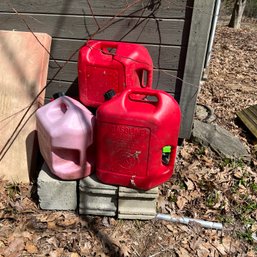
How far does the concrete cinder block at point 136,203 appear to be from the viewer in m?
2.19

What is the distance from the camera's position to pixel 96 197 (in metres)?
2.28

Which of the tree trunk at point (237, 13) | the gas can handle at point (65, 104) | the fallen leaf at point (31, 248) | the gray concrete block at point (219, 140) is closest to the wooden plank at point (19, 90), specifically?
the gas can handle at point (65, 104)

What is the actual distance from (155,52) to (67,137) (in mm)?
1135

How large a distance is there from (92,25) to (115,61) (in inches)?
22.9

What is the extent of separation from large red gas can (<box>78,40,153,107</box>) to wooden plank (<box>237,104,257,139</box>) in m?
1.59

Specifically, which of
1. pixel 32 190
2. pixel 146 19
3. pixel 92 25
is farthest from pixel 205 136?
pixel 32 190

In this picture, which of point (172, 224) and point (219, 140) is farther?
point (219, 140)

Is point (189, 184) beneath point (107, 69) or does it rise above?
beneath

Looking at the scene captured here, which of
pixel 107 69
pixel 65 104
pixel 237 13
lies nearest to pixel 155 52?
pixel 107 69

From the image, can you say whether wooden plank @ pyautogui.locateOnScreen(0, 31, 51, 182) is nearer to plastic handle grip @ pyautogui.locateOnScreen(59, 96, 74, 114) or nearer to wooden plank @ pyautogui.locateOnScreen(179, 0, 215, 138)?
plastic handle grip @ pyautogui.locateOnScreen(59, 96, 74, 114)

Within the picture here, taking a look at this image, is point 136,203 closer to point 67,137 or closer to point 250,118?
point 67,137

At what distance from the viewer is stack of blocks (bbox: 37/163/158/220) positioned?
2.21m

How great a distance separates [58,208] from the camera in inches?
93.0

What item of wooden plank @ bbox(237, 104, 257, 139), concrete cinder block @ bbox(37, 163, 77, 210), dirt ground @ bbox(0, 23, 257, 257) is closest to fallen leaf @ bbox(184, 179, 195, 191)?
dirt ground @ bbox(0, 23, 257, 257)
